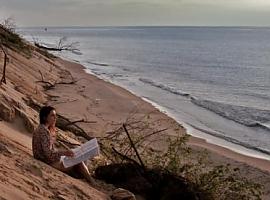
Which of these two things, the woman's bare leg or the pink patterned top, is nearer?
the pink patterned top

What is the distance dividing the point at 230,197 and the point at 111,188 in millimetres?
1794

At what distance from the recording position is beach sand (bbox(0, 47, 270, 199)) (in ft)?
20.3

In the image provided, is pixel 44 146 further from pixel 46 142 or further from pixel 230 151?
pixel 230 151

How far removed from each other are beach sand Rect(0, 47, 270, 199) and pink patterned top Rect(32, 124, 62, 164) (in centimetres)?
17

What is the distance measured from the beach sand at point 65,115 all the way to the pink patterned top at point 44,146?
0.17m

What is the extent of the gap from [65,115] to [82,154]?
825 centimetres

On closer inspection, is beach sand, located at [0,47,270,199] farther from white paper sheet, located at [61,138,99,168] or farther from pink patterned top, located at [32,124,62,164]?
white paper sheet, located at [61,138,99,168]

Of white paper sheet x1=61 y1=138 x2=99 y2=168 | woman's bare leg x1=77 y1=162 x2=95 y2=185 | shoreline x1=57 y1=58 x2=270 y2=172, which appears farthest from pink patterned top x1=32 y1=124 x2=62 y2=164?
shoreline x1=57 y1=58 x2=270 y2=172

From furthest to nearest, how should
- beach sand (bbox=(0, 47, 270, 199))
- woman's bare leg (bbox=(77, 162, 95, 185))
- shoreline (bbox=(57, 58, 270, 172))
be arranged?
shoreline (bbox=(57, 58, 270, 172))
woman's bare leg (bbox=(77, 162, 95, 185))
beach sand (bbox=(0, 47, 270, 199))

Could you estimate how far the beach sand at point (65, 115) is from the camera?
6.19 m

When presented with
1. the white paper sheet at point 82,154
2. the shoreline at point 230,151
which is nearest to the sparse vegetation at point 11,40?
the shoreline at point 230,151

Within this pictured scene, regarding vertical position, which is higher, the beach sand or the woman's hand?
the woman's hand

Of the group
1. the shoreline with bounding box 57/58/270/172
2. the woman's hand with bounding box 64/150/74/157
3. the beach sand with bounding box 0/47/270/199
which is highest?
the woman's hand with bounding box 64/150/74/157

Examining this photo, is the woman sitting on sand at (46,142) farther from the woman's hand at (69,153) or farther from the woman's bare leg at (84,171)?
the woman's bare leg at (84,171)
